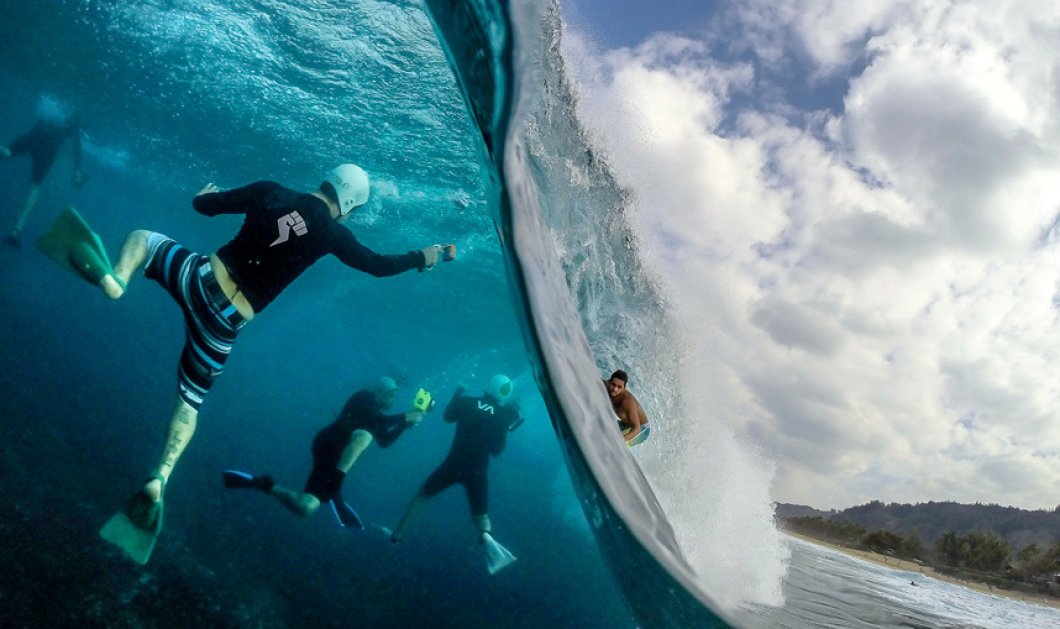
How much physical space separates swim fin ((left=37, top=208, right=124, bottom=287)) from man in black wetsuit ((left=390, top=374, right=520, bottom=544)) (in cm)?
468

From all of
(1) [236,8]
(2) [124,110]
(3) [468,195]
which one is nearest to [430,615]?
(3) [468,195]

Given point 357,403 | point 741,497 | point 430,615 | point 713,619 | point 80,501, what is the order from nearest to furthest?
point 713,619 < point 80,501 < point 430,615 < point 357,403 < point 741,497

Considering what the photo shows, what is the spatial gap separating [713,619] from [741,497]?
8.04m

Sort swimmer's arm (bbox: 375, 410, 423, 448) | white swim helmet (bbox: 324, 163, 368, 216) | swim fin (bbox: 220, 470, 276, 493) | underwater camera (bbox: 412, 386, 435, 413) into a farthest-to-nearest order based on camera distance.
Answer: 1. swimmer's arm (bbox: 375, 410, 423, 448)
2. underwater camera (bbox: 412, 386, 435, 413)
3. swim fin (bbox: 220, 470, 276, 493)
4. white swim helmet (bbox: 324, 163, 368, 216)

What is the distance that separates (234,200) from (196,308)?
2.45 feet

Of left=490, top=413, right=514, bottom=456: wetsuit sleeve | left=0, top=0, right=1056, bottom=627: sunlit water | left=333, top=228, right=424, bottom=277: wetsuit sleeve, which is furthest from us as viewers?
left=490, top=413, right=514, bottom=456: wetsuit sleeve

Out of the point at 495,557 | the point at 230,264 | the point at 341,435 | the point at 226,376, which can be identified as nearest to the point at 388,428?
the point at 341,435

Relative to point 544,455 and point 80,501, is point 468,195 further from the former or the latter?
point 544,455

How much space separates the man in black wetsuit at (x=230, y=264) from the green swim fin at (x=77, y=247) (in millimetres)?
75

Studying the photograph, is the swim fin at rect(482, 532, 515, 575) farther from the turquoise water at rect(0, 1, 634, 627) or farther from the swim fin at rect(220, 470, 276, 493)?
the swim fin at rect(220, 470, 276, 493)

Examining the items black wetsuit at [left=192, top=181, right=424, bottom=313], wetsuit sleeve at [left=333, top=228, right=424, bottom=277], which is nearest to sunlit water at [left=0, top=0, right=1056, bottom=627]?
wetsuit sleeve at [left=333, top=228, right=424, bottom=277]

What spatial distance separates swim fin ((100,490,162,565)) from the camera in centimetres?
284

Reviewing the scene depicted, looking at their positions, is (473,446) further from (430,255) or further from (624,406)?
(430,255)

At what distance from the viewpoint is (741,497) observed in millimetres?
9562
